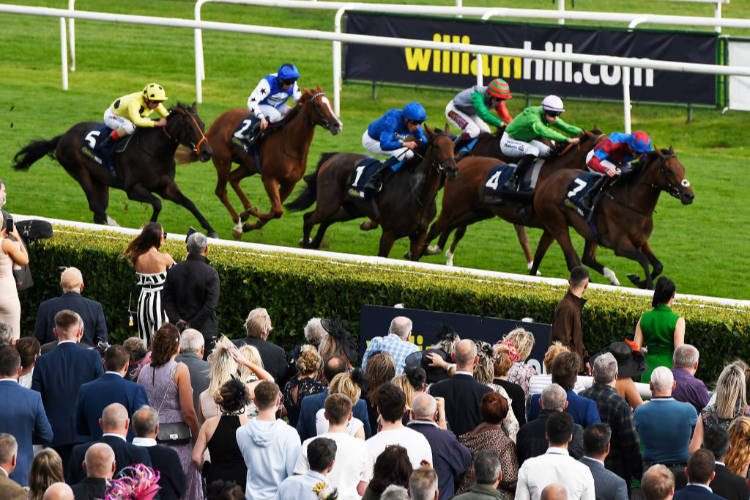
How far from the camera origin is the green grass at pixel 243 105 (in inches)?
514

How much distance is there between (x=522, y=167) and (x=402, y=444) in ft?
23.9

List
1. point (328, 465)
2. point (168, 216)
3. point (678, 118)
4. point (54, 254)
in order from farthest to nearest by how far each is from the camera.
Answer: point (678, 118) → point (168, 216) → point (54, 254) → point (328, 465)

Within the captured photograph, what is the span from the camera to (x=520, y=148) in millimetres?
12414

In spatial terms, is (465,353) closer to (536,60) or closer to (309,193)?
(309,193)

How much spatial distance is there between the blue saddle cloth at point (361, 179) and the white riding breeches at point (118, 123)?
2.28 m

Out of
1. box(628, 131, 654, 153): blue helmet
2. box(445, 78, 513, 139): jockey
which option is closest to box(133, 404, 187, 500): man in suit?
box(628, 131, 654, 153): blue helmet

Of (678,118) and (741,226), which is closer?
(741,226)

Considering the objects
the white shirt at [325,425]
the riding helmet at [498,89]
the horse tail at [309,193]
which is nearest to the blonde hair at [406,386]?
the white shirt at [325,425]

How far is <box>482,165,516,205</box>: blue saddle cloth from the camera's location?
1184cm

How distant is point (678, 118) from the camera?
54.7 ft

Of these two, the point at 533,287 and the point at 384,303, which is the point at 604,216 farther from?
the point at 384,303

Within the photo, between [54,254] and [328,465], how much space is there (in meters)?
5.89

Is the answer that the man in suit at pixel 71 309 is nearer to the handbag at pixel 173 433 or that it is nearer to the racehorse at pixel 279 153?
the handbag at pixel 173 433

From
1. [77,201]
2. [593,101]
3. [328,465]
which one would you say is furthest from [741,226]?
[328,465]
